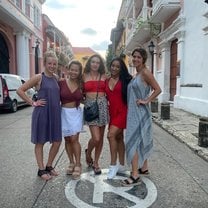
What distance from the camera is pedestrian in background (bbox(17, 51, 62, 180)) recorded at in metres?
4.67

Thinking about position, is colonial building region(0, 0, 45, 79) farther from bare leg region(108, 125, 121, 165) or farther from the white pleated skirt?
bare leg region(108, 125, 121, 165)

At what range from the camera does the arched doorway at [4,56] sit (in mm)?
24266

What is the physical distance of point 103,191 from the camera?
4270 mm

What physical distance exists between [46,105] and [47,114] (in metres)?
0.13

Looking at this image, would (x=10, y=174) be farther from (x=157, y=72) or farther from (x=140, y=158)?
(x=157, y=72)

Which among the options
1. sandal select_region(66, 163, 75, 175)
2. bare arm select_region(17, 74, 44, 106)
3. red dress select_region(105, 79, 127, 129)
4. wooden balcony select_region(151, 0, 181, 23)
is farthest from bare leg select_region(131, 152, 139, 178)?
wooden balcony select_region(151, 0, 181, 23)

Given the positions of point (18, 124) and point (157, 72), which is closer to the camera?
point (18, 124)

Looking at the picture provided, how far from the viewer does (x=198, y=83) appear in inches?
485

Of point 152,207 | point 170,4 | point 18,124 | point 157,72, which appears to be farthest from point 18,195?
point 157,72

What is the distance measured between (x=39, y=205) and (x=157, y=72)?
16602 millimetres

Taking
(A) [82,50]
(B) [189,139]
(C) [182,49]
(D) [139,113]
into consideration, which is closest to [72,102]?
(D) [139,113]

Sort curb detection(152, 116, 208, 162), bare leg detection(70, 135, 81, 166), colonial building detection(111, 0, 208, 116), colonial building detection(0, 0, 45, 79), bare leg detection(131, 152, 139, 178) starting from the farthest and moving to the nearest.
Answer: colonial building detection(0, 0, 45, 79) → colonial building detection(111, 0, 208, 116) → curb detection(152, 116, 208, 162) → bare leg detection(70, 135, 81, 166) → bare leg detection(131, 152, 139, 178)

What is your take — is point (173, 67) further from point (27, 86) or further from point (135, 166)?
point (27, 86)

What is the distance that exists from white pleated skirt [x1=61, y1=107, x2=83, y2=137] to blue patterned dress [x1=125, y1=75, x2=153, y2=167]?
76cm
